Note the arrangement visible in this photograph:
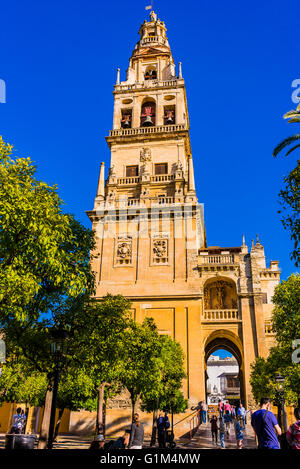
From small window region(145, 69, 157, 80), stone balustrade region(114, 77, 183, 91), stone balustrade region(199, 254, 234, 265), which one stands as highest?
small window region(145, 69, 157, 80)

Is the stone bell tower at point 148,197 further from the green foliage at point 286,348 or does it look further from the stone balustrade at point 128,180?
the green foliage at point 286,348

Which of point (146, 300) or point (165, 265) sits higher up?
point (165, 265)

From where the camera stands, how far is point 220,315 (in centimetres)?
3150

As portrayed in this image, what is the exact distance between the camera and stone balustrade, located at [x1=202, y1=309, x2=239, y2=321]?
30709 millimetres

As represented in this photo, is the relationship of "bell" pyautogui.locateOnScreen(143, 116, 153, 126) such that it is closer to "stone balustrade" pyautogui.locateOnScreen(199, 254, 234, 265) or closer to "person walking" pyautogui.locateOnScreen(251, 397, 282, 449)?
"stone balustrade" pyautogui.locateOnScreen(199, 254, 234, 265)

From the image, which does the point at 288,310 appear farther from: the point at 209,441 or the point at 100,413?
the point at 100,413

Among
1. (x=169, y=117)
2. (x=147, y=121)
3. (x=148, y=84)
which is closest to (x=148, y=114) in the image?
(x=147, y=121)

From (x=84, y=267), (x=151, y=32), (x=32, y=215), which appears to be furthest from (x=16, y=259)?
(x=151, y=32)

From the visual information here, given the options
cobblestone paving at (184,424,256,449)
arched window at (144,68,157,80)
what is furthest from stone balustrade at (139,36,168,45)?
cobblestone paving at (184,424,256,449)

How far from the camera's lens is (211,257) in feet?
108

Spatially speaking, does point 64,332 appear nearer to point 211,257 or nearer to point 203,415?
point 203,415

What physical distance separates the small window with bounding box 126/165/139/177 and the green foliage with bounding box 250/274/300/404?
19605mm

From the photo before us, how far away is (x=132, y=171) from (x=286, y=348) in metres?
23.1

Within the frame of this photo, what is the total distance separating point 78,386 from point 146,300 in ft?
40.3
